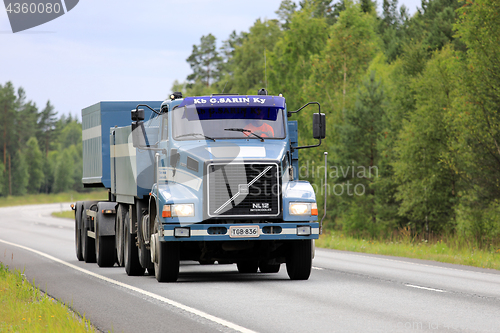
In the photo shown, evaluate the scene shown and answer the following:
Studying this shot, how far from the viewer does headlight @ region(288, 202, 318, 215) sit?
12797mm

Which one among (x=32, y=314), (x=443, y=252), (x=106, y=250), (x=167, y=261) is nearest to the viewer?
(x=32, y=314)

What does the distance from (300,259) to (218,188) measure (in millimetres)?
2114

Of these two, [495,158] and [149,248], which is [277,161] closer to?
[149,248]

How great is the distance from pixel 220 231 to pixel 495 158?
2070cm

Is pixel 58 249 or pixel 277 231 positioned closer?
pixel 277 231

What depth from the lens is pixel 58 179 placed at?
5871 inches

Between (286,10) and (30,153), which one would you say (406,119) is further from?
(30,153)

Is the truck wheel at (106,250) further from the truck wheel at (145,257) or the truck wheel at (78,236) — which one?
the truck wheel at (145,257)

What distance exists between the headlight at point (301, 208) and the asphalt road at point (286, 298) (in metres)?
1.25

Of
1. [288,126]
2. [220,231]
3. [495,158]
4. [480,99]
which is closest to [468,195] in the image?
[495,158]

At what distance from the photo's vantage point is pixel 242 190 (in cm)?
1267

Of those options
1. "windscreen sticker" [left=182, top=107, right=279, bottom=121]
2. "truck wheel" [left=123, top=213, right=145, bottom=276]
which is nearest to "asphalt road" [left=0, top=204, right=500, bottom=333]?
"truck wheel" [left=123, top=213, right=145, bottom=276]

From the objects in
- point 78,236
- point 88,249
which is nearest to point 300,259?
point 88,249

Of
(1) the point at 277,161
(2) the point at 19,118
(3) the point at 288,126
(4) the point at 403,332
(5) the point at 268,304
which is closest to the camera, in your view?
(4) the point at 403,332
